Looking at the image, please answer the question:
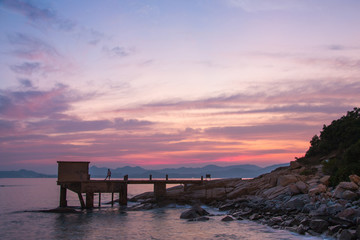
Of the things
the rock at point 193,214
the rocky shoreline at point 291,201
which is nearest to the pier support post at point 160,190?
the rocky shoreline at point 291,201

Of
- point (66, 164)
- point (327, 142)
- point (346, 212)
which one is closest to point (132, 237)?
point (346, 212)

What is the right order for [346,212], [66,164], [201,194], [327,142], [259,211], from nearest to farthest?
[346,212] < [259,211] < [66,164] < [201,194] < [327,142]

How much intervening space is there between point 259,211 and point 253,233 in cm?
714

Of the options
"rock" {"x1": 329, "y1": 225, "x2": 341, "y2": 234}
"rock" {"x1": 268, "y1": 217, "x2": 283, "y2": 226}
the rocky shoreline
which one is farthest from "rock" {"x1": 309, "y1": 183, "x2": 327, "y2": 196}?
"rock" {"x1": 329, "y1": 225, "x2": 341, "y2": 234}

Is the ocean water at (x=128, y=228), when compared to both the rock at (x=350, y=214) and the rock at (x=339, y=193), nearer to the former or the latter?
the rock at (x=350, y=214)

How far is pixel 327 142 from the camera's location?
57875 mm

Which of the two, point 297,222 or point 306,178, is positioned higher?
point 306,178

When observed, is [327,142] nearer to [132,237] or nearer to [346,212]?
[346,212]

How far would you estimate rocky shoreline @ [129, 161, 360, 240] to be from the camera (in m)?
23.6

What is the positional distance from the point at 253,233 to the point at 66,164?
25091 millimetres

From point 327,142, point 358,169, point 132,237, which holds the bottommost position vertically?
point 132,237

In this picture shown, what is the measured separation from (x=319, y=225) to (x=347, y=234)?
3.20 metres

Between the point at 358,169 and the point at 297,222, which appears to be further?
the point at 358,169

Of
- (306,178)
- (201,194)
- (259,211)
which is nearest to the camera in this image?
(259,211)
